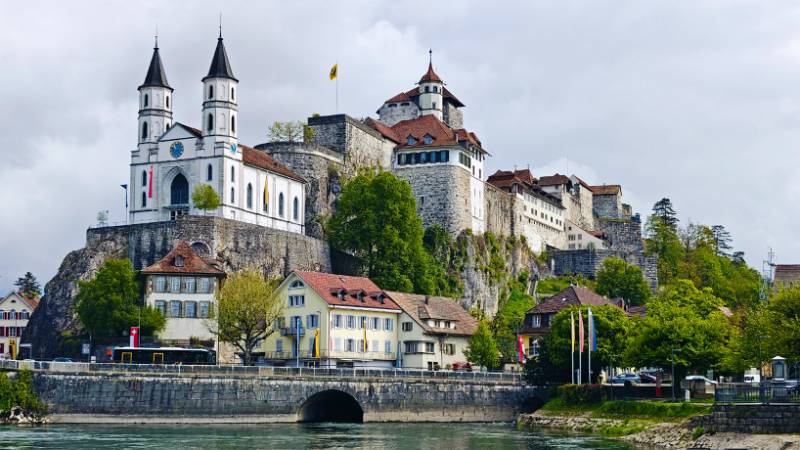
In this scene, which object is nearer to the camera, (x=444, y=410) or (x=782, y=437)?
(x=782, y=437)

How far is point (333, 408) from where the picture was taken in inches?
3580

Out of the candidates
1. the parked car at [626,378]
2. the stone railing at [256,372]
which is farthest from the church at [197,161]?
the parked car at [626,378]

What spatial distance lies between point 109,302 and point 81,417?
61.5 feet

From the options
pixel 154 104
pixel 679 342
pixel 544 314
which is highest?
pixel 154 104

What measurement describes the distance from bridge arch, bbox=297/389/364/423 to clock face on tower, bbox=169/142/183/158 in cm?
3288

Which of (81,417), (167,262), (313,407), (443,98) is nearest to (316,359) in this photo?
(313,407)

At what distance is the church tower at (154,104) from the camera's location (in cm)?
11612

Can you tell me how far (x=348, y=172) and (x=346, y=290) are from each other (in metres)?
32.0

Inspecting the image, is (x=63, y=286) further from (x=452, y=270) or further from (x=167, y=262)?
(x=452, y=270)

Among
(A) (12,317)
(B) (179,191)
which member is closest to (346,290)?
(B) (179,191)

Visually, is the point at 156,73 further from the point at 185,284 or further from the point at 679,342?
the point at 679,342

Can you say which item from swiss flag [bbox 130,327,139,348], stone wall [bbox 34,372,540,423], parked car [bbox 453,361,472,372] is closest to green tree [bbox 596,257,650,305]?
parked car [bbox 453,361,472,372]

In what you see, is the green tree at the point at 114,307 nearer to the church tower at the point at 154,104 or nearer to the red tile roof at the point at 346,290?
the red tile roof at the point at 346,290

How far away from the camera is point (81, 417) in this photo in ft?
252
